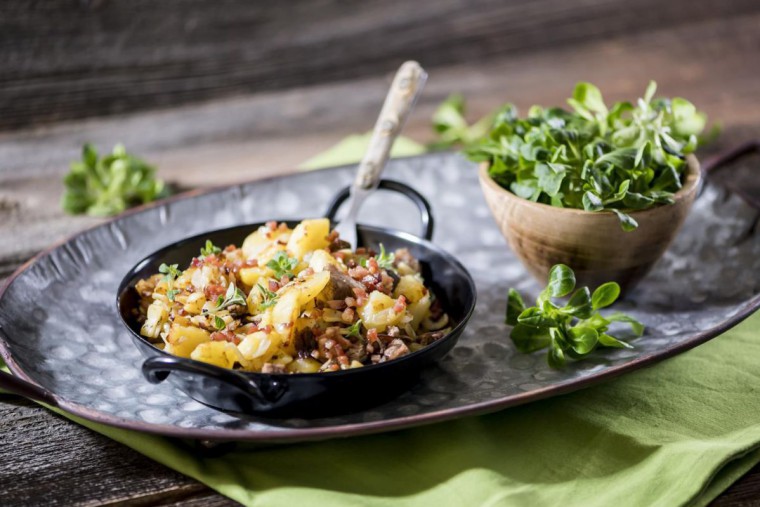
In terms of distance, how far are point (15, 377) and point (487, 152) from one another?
4.52ft

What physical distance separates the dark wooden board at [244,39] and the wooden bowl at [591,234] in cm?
260

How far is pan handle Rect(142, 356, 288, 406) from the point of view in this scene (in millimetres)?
1750

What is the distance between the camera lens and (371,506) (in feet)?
5.67

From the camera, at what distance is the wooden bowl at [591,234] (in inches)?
88.8

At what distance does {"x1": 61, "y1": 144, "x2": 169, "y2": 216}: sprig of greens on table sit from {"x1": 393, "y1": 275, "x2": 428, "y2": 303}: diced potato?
1483 mm

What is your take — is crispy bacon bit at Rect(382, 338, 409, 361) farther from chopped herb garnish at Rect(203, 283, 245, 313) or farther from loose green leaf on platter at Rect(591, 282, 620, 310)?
loose green leaf on platter at Rect(591, 282, 620, 310)

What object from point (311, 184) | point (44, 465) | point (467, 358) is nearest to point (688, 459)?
point (467, 358)

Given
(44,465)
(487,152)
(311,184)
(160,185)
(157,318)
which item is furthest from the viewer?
(160,185)

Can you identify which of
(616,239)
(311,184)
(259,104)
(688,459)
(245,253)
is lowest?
(688,459)

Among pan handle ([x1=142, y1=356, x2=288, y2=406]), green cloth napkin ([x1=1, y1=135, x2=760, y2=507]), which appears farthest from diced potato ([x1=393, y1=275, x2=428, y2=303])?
pan handle ([x1=142, y1=356, x2=288, y2=406])

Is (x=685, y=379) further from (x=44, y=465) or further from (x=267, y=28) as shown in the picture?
(x=267, y=28)

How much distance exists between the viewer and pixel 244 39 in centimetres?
470

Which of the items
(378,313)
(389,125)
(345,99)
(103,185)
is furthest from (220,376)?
(345,99)

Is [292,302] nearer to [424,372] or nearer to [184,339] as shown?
[184,339]
